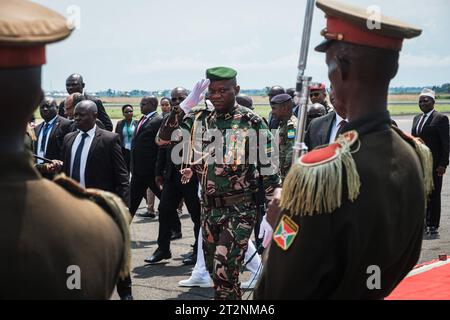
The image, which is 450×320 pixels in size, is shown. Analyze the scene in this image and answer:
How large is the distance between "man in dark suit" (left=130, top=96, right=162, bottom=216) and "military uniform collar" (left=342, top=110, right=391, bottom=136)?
22.9 ft

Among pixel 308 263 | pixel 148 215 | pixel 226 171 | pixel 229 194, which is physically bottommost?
pixel 148 215

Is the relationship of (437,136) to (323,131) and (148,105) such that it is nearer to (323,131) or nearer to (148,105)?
(148,105)

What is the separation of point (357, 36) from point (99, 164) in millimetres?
4315

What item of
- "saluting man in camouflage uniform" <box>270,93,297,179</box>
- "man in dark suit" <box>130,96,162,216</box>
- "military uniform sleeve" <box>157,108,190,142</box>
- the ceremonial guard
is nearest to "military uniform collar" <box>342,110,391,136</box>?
the ceremonial guard

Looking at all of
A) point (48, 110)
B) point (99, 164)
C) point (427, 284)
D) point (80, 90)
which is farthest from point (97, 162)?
point (80, 90)

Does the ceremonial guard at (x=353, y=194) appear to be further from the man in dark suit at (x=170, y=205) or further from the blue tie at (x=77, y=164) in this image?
the man in dark suit at (x=170, y=205)

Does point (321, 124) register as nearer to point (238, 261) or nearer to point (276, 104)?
point (238, 261)

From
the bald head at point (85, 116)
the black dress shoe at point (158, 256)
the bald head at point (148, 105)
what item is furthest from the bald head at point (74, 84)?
the bald head at point (85, 116)

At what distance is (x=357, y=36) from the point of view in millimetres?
2881

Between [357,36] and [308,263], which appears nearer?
[308,263]

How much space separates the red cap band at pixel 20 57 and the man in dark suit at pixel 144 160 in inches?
297

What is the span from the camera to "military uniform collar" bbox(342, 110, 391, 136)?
9.52 ft
